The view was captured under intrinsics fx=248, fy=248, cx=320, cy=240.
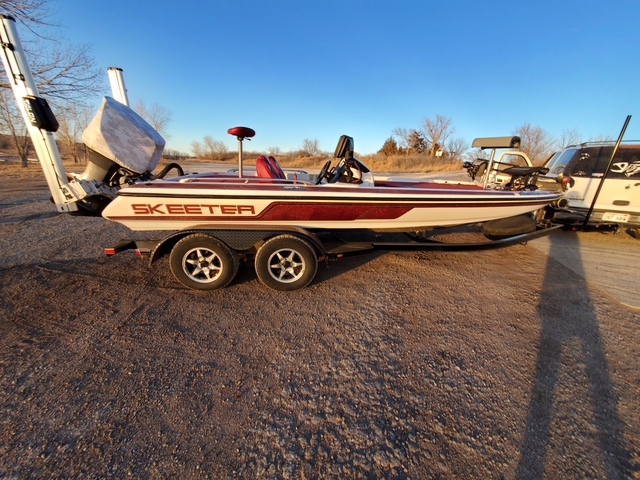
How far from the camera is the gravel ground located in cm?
133

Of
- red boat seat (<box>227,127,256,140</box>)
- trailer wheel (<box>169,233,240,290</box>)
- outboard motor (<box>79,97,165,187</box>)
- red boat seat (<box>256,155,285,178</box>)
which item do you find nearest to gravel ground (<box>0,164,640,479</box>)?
trailer wheel (<box>169,233,240,290</box>)

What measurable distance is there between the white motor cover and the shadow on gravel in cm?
405

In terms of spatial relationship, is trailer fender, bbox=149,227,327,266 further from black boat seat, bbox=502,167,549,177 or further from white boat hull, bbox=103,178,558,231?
black boat seat, bbox=502,167,549,177

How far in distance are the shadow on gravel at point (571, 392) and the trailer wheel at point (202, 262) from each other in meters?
2.74

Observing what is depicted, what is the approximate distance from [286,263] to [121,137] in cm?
224

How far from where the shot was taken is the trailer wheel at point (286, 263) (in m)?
2.77

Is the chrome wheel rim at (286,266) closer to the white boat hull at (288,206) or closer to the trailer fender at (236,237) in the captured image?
the trailer fender at (236,237)

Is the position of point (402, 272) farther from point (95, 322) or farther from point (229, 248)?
point (95, 322)

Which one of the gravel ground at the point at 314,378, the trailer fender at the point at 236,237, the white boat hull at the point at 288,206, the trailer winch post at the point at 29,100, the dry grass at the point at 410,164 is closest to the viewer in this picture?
the gravel ground at the point at 314,378

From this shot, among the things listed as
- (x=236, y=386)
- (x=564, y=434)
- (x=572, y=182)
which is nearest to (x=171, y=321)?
(x=236, y=386)

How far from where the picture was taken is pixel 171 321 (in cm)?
234

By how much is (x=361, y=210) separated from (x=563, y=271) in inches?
125

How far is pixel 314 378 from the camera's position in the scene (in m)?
1.79

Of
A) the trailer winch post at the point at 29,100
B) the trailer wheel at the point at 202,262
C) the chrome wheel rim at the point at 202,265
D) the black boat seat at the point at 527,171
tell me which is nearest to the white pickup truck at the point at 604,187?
the black boat seat at the point at 527,171
